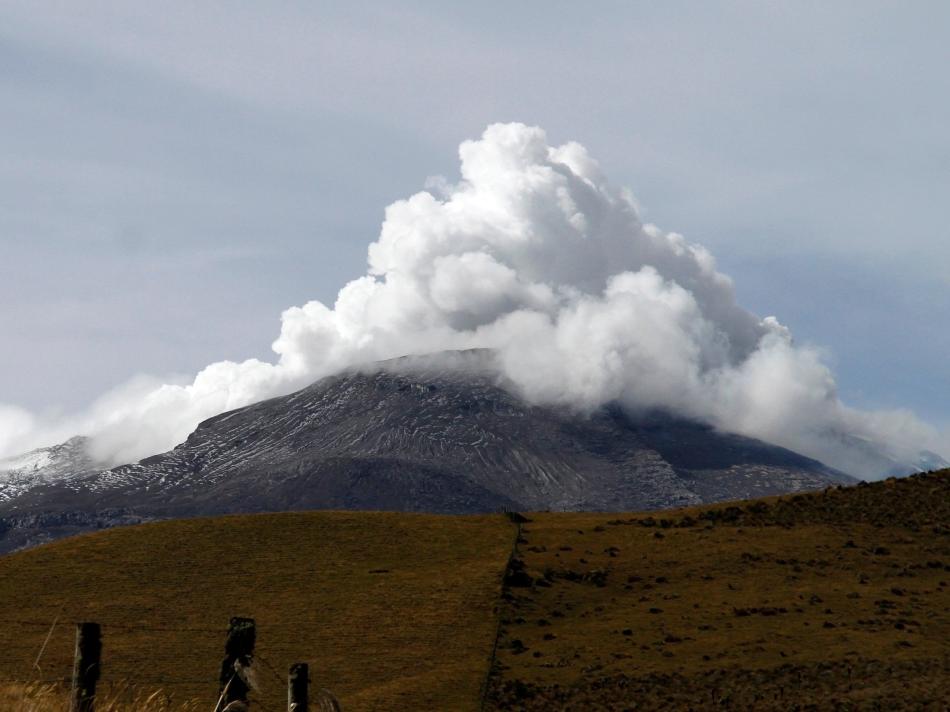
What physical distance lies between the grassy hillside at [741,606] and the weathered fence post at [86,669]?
33.2 m

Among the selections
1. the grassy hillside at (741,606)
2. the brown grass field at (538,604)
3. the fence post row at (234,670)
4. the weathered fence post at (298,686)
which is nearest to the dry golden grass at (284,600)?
the brown grass field at (538,604)

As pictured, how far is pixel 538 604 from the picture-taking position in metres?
57.5

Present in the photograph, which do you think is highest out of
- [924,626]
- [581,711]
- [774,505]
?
[774,505]

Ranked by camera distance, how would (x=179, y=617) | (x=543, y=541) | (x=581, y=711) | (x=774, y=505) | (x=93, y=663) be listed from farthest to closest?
(x=774, y=505) < (x=543, y=541) < (x=179, y=617) < (x=581, y=711) < (x=93, y=663)

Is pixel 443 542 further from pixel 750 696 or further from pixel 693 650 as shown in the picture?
pixel 750 696

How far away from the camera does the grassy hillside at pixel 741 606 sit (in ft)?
152

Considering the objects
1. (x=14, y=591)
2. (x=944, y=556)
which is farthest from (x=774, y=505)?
(x=14, y=591)

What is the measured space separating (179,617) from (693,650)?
24.8 metres

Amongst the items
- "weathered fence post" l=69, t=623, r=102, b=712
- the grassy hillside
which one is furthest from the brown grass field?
"weathered fence post" l=69, t=623, r=102, b=712

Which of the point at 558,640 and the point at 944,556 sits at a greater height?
the point at 944,556

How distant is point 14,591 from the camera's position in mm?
60531

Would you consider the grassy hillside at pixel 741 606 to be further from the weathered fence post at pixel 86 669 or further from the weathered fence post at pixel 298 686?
the weathered fence post at pixel 86 669

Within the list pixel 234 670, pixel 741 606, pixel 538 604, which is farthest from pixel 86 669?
pixel 741 606

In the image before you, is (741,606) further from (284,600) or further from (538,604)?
(284,600)
